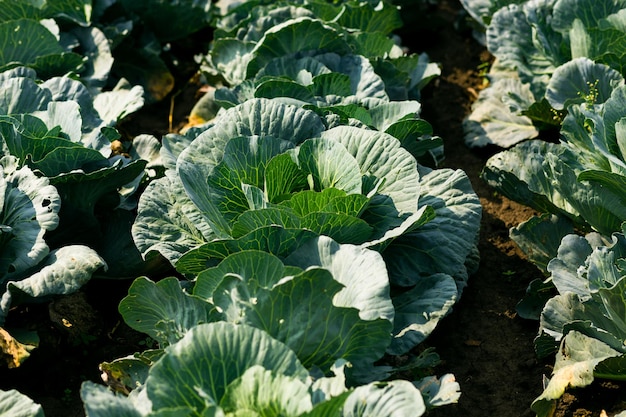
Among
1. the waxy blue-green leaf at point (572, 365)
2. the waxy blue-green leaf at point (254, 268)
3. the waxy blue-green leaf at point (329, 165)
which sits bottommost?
the waxy blue-green leaf at point (572, 365)

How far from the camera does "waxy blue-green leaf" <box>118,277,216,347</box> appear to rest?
10.5 feet

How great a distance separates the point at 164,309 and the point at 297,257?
0.57 m

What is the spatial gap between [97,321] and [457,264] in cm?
179

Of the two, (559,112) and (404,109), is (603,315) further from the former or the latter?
(559,112)

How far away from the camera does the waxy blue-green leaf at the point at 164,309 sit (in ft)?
10.5

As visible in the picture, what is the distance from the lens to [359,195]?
11.2 ft

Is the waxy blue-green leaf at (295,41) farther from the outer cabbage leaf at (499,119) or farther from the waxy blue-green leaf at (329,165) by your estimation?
the waxy blue-green leaf at (329,165)

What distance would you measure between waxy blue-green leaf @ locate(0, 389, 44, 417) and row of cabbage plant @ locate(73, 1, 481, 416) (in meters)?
0.38

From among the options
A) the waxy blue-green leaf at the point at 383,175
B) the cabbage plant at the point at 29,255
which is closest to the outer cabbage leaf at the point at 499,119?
the waxy blue-green leaf at the point at 383,175

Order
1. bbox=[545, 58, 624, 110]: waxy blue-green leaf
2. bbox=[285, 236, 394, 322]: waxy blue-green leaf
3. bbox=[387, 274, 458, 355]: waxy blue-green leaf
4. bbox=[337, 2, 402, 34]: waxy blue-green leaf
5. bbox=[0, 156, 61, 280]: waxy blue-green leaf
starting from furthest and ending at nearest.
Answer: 1. bbox=[337, 2, 402, 34]: waxy blue-green leaf
2. bbox=[545, 58, 624, 110]: waxy blue-green leaf
3. bbox=[0, 156, 61, 280]: waxy blue-green leaf
4. bbox=[387, 274, 458, 355]: waxy blue-green leaf
5. bbox=[285, 236, 394, 322]: waxy blue-green leaf

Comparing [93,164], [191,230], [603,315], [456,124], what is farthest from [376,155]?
[456,124]

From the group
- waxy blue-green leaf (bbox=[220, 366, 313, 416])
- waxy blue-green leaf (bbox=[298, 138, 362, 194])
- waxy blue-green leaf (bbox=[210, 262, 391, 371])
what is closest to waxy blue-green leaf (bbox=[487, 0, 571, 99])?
waxy blue-green leaf (bbox=[298, 138, 362, 194])

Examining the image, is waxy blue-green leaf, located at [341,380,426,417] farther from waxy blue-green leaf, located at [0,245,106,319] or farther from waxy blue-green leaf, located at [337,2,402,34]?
waxy blue-green leaf, located at [337,2,402,34]

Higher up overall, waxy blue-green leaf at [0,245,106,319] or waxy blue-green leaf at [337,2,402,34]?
waxy blue-green leaf at [337,2,402,34]
